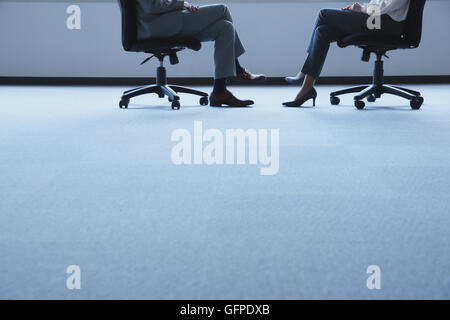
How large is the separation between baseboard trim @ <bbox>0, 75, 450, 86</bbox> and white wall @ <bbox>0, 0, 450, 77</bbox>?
47 mm

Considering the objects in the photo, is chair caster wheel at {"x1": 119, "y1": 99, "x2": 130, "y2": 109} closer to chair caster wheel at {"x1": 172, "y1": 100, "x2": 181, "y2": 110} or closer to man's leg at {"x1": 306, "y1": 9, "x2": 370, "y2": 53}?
chair caster wheel at {"x1": 172, "y1": 100, "x2": 181, "y2": 110}

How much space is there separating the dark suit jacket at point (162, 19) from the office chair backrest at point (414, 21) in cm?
122

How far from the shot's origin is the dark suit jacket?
2895mm

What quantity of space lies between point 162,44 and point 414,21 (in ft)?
4.41

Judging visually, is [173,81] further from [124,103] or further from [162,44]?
[162,44]

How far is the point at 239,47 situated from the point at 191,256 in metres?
2.42

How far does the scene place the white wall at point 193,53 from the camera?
485 cm

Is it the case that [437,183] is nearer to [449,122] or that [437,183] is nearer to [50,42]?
[449,122]

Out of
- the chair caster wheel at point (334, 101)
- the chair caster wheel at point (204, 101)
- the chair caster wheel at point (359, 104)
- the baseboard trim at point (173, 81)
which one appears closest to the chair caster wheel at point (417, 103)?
the chair caster wheel at point (359, 104)

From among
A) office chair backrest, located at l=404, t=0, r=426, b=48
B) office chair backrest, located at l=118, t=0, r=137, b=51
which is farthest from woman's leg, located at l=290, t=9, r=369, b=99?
office chair backrest, located at l=118, t=0, r=137, b=51

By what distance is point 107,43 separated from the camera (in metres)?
4.94

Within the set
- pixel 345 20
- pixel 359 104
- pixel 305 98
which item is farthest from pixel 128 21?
pixel 359 104

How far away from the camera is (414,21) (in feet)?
9.32

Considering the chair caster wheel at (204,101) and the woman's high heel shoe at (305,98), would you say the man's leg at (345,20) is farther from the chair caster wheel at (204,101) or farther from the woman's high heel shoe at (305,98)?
the chair caster wheel at (204,101)
